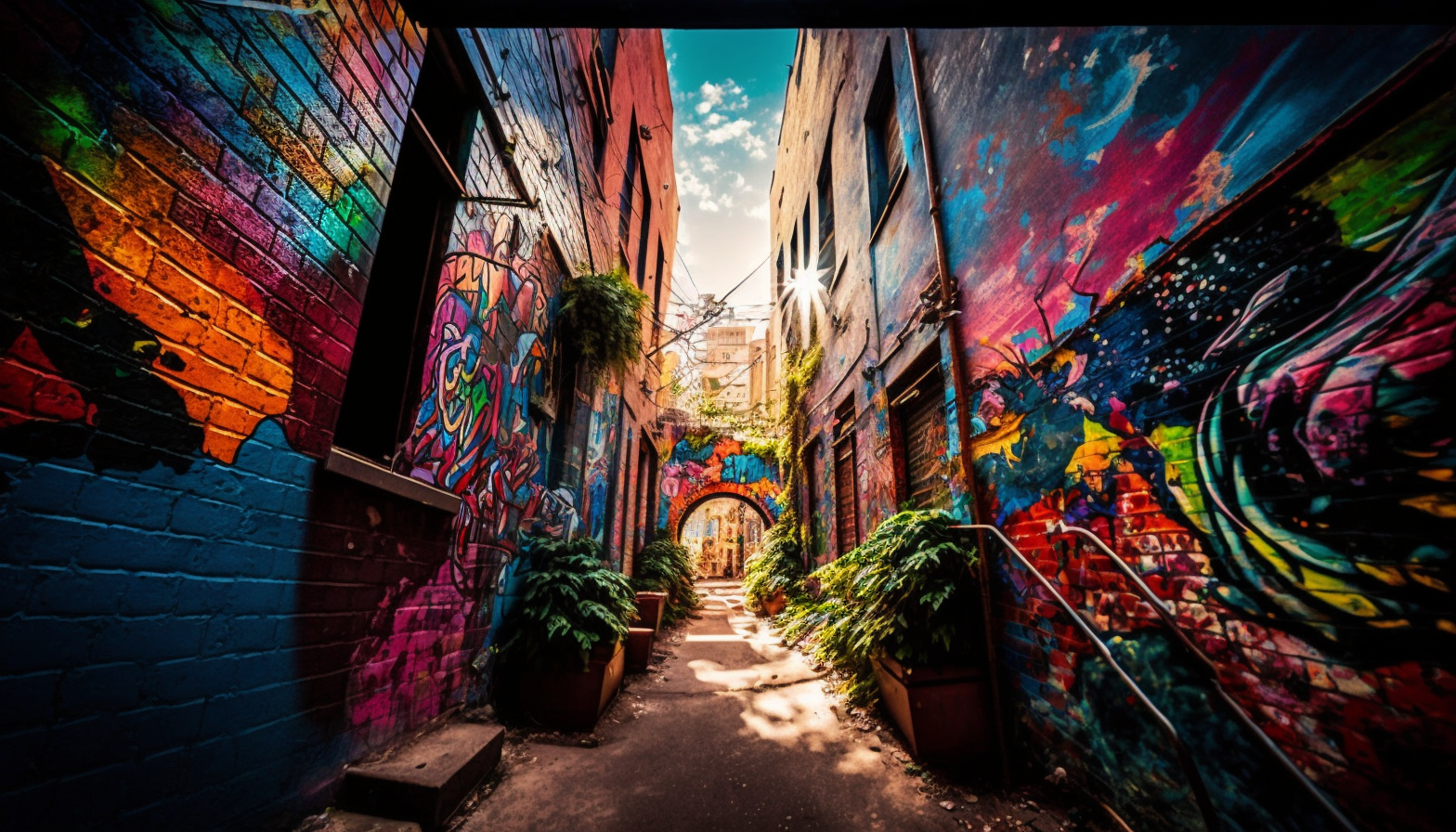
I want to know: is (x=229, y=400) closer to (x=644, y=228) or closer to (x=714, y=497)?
(x=644, y=228)

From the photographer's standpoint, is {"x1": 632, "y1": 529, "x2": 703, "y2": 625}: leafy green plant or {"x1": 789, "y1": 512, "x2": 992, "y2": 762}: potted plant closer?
{"x1": 789, "y1": 512, "x2": 992, "y2": 762}: potted plant

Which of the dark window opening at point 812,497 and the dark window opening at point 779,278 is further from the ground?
the dark window opening at point 779,278

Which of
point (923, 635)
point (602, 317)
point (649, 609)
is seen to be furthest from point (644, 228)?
point (923, 635)

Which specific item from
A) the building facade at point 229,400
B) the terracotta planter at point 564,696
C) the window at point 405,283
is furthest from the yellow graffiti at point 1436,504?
the terracotta planter at point 564,696

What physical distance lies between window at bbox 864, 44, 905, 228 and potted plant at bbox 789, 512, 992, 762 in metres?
4.01

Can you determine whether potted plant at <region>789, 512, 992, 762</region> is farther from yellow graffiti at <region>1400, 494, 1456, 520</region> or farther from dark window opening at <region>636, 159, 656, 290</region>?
dark window opening at <region>636, 159, 656, 290</region>

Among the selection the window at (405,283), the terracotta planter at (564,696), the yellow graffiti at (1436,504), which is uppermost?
the window at (405,283)

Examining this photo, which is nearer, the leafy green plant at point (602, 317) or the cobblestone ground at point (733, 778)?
the cobblestone ground at point (733, 778)

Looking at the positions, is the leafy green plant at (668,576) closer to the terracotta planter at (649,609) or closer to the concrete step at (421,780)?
the terracotta planter at (649,609)

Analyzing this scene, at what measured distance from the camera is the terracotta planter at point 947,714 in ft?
10.1

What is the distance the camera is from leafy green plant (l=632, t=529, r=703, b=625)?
877cm

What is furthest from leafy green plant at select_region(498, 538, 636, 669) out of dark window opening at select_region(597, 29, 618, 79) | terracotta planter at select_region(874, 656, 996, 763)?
dark window opening at select_region(597, 29, 618, 79)

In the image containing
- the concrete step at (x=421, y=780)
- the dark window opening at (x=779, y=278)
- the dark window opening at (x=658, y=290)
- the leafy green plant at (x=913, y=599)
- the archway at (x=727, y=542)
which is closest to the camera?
the concrete step at (x=421, y=780)

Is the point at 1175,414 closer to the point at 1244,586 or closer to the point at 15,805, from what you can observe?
the point at 1244,586
